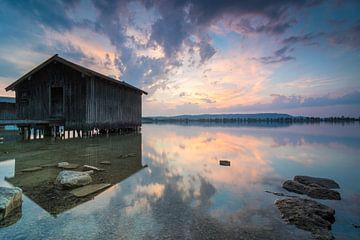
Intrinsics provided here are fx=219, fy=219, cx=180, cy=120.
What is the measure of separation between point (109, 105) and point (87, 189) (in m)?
18.3

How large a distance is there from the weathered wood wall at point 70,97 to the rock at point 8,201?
1618 centimetres

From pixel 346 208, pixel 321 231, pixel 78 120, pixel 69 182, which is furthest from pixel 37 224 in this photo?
pixel 78 120

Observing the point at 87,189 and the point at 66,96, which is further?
the point at 66,96

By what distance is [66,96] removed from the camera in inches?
826

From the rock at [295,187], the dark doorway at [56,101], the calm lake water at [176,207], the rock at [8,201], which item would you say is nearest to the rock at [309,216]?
the calm lake water at [176,207]

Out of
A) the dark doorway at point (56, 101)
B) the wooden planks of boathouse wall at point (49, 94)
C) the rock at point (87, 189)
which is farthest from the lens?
the dark doorway at point (56, 101)

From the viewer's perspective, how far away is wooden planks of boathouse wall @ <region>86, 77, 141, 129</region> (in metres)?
20.8

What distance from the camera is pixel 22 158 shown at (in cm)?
1102

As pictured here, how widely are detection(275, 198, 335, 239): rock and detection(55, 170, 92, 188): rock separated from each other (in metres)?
5.59

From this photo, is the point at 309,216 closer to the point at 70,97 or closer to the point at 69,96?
the point at 70,97

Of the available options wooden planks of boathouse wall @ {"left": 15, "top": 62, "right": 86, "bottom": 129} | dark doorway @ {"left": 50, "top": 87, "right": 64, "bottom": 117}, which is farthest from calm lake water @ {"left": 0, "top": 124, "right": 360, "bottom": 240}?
dark doorway @ {"left": 50, "top": 87, "right": 64, "bottom": 117}

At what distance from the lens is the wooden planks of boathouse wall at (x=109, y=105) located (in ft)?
68.2

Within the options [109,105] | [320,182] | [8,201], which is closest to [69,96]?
[109,105]

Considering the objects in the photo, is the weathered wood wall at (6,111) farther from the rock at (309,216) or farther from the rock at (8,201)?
the rock at (309,216)
